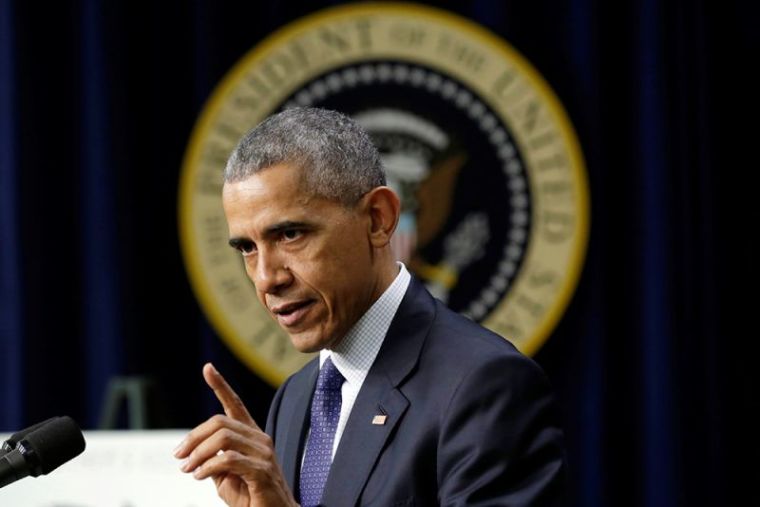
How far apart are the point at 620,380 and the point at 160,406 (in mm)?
1267

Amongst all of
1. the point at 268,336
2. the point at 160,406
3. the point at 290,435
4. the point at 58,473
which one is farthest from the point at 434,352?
the point at 268,336

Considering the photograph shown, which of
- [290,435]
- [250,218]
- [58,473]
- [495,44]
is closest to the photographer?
[250,218]

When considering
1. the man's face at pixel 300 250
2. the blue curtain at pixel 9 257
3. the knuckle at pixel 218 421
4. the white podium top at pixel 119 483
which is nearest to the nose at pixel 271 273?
the man's face at pixel 300 250

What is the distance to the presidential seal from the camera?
3.74 meters

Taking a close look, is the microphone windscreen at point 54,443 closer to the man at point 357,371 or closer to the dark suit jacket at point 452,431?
the man at point 357,371

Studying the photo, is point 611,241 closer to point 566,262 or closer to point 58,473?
point 566,262

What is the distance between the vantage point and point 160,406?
3441 mm

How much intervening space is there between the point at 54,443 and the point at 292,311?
1.14ft

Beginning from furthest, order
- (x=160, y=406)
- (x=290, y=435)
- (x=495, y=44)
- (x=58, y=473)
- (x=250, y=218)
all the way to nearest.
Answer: (x=495, y=44)
(x=160, y=406)
(x=58, y=473)
(x=290, y=435)
(x=250, y=218)

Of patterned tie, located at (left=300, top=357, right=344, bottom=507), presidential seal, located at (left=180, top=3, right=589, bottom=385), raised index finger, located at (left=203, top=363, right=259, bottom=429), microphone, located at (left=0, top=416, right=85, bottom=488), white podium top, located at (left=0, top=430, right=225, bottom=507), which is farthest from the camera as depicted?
presidential seal, located at (left=180, top=3, right=589, bottom=385)

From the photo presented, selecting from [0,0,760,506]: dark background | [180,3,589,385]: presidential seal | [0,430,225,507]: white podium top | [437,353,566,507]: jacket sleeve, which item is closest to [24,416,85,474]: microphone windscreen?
[437,353,566,507]: jacket sleeve

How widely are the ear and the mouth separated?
0.42ft

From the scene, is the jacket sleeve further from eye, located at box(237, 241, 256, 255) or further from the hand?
eye, located at box(237, 241, 256, 255)

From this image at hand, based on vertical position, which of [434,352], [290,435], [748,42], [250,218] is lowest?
[290,435]
